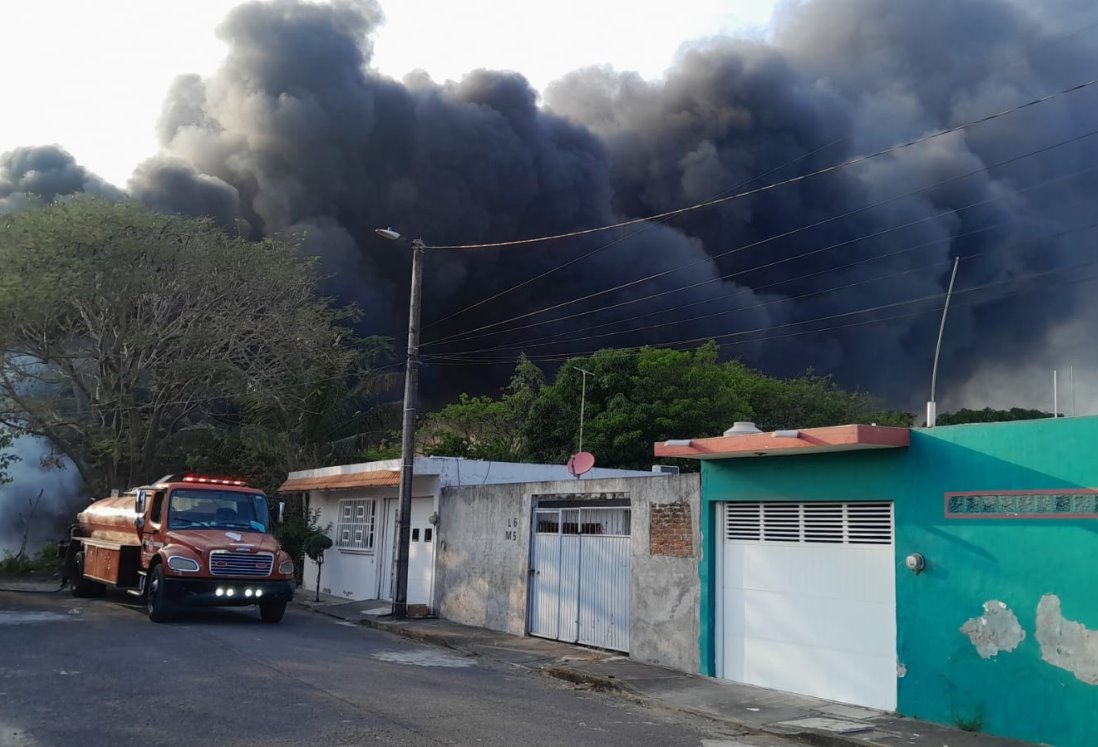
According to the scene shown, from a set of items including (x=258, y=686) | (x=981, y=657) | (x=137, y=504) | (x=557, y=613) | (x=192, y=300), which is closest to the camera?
(x=981, y=657)

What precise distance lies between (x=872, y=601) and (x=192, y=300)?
21.0 meters

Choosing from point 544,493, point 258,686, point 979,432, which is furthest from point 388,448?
point 979,432

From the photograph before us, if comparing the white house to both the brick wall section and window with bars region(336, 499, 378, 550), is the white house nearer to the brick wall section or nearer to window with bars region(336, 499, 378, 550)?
window with bars region(336, 499, 378, 550)

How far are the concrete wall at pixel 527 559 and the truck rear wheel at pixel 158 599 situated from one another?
5.51 m

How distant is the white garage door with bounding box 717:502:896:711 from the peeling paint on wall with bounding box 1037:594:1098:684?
1.70m

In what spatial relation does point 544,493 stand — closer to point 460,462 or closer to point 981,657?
point 460,462

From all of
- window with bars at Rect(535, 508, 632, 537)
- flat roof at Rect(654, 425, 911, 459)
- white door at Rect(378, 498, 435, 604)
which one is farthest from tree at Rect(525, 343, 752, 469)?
flat roof at Rect(654, 425, 911, 459)

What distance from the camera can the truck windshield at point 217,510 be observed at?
16.9 meters

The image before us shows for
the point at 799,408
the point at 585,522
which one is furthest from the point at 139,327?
the point at 799,408

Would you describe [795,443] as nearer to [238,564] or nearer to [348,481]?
[238,564]

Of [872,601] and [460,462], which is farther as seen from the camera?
[460,462]

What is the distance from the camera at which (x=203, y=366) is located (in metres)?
25.9

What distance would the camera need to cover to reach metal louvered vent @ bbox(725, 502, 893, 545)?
34.7ft

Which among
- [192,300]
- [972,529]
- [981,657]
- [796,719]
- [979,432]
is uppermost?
[192,300]
